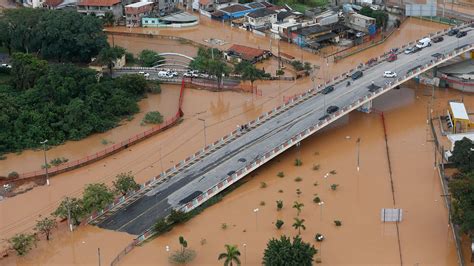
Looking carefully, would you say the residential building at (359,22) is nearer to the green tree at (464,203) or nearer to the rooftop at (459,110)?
the rooftop at (459,110)

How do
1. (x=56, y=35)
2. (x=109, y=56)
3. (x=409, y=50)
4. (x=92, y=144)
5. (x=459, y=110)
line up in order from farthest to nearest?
(x=56, y=35) < (x=109, y=56) < (x=409, y=50) < (x=459, y=110) < (x=92, y=144)

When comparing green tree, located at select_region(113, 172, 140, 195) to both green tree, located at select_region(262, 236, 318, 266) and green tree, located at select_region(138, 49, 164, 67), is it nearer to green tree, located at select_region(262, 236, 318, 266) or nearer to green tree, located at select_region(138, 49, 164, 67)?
green tree, located at select_region(262, 236, 318, 266)

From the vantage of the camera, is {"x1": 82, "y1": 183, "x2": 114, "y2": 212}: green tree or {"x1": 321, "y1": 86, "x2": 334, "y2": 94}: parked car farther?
{"x1": 321, "y1": 86, "x2": 334, "y2": 94}: parked car

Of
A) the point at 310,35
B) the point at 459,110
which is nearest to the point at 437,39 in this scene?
the point at 459,110

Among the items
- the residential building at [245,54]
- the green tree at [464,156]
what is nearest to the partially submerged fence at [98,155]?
the residential building at [245,54]

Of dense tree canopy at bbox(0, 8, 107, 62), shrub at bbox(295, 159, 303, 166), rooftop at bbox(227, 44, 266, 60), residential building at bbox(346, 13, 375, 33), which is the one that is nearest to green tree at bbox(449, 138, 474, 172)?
shrub at bbox(295, 159, 303, 166)

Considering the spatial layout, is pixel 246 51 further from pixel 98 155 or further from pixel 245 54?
pixel 98 155

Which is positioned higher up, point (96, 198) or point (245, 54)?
point (245, 54)
